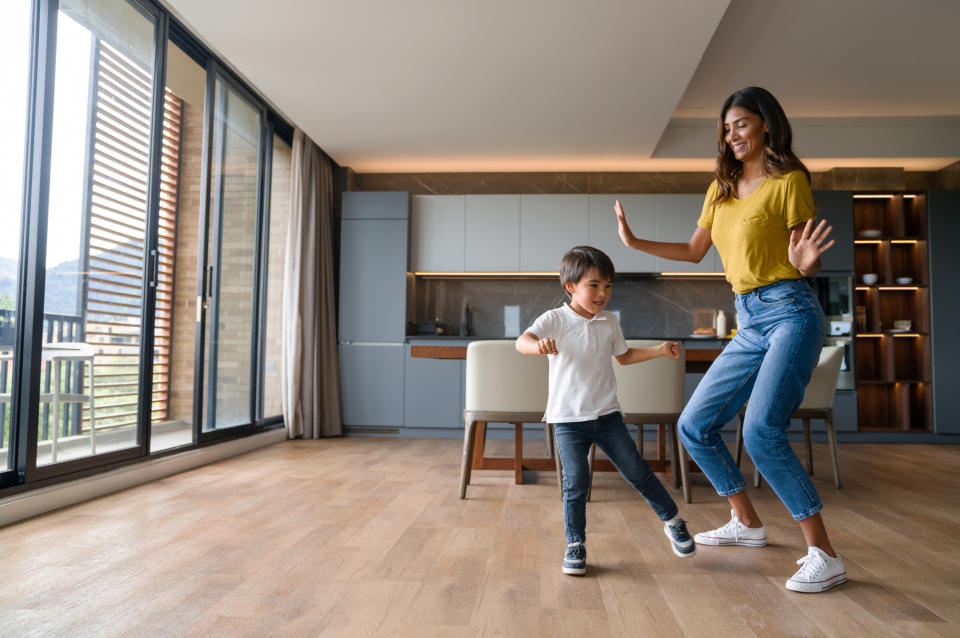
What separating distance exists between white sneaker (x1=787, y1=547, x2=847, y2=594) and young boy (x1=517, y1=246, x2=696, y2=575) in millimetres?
332

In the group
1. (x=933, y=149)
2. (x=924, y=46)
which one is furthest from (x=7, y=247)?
(x=933, y=149)

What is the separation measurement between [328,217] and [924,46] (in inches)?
173

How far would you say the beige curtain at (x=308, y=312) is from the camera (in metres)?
4.99

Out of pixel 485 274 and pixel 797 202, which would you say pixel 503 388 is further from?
pixel 485 274

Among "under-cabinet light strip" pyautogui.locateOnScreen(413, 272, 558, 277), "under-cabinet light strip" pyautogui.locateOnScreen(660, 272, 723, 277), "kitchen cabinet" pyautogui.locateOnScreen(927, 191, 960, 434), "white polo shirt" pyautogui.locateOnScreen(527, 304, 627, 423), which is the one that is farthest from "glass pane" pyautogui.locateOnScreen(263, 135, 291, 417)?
"kitchen cabinet" pyautogui.locateOnScreen(927, 191, 960, 434)

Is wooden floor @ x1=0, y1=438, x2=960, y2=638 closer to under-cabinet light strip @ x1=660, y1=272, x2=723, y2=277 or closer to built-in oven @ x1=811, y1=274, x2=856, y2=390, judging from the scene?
built-in oven @ x1=811, y1=274, x2=856, y2=390

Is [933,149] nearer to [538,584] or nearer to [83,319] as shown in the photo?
[538,584]

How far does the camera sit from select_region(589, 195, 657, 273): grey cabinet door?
17.9 feet

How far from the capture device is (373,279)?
547 cm

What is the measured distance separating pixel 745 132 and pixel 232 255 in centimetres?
337

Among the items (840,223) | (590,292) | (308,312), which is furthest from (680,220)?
(590,292)

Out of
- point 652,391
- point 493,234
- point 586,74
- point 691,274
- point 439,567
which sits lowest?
point 439,567

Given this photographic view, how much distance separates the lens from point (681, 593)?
5.64 ft

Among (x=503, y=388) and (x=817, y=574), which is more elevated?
(x=503, y=388)
